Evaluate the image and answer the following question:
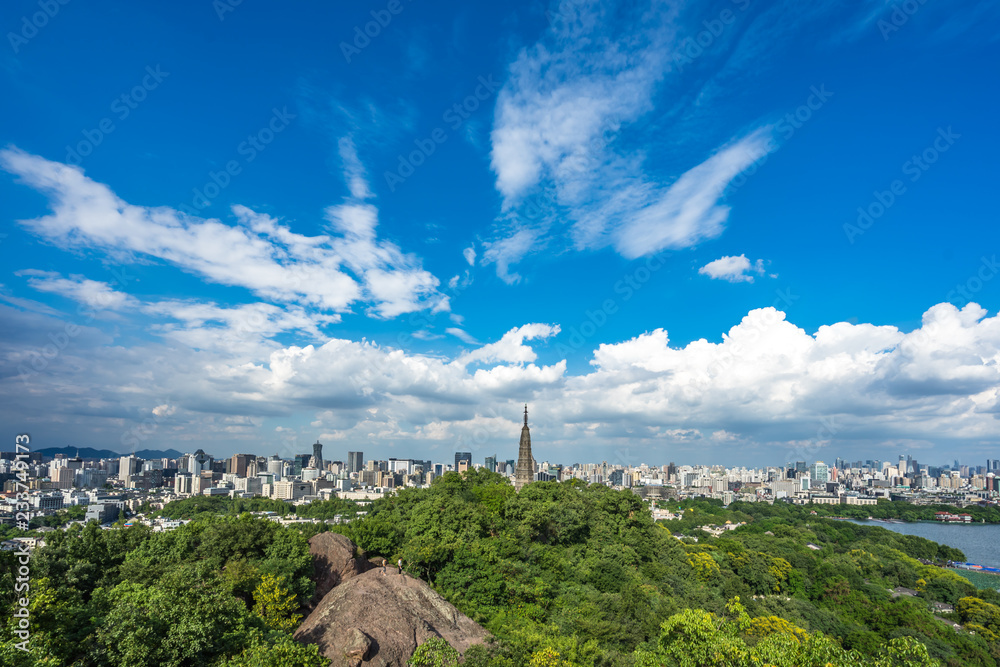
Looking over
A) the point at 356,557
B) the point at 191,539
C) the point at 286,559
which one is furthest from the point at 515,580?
the point at 191,539

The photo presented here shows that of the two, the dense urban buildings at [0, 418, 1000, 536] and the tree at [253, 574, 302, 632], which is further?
the dense urban buildings at [0, 418, 1000, 536]

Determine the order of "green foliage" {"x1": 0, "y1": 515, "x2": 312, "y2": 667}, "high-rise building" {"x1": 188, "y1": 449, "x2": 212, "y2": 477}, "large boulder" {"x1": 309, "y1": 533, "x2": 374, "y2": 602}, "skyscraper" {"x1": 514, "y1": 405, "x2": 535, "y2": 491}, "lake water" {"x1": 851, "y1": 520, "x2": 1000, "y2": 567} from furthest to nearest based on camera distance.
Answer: "high-rise building" {"x1": 188, "y1": 449, "x2": 212, "y2": 477}, "lake water" {"x1": 851, "y1": 520, "x2": 1000, "y2": 567}, "skyscraper" {"x1": 514, "y1": 405, "x2": 535, "y2": 491}, "large boulder" {"x1": 309, "y1": 533, "x2": 374, "y2": 602}, "green foliage" {"x1": 0, "y1": 515, "x2": 312, "y2": 667}

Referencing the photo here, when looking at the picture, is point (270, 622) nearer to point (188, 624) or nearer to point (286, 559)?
point (286, 559)

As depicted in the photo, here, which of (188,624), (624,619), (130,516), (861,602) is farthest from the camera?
(130,516)

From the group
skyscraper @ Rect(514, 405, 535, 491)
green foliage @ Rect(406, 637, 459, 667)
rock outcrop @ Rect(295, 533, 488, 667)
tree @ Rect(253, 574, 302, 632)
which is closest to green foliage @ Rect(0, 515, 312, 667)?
tree @ Rect(253, 574, 302, 632)

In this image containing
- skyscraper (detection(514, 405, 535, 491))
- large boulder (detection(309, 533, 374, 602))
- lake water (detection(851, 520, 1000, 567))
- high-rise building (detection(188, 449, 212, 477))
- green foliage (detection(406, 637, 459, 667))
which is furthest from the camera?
high-rise building (detection(188, 449, 212, 477))

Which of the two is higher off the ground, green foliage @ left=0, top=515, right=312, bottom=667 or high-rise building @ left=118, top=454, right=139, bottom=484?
green foliage @ left=0, top=515, right=312, bottom=667

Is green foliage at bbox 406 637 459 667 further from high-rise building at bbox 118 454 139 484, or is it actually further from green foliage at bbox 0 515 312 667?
high-rise building at bbox 118 454 139 484

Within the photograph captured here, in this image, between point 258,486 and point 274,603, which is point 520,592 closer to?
point 274,603

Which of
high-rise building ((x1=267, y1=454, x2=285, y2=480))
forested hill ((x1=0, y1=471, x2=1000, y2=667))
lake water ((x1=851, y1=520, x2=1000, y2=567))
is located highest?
forested hill ((x1=0, y1=471, x2=1000, y2=667))
